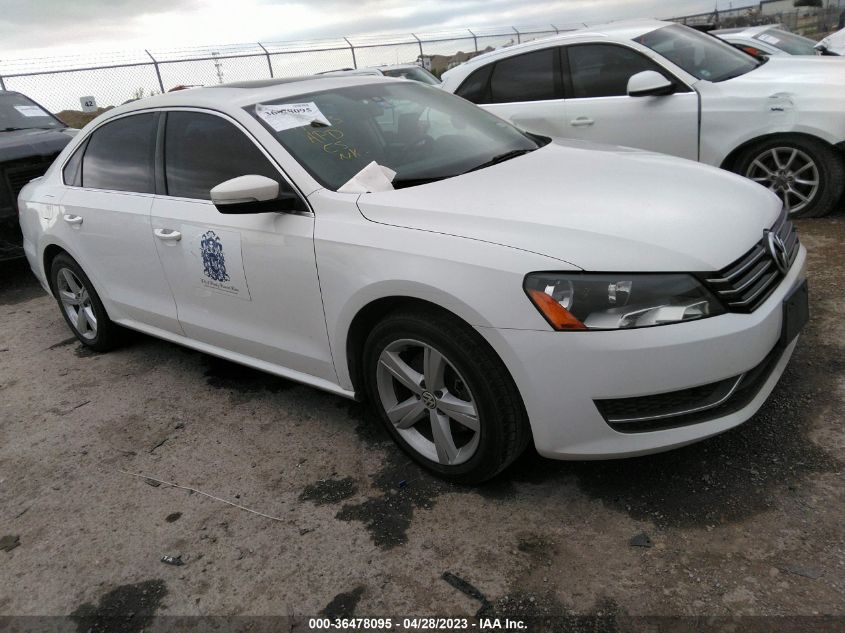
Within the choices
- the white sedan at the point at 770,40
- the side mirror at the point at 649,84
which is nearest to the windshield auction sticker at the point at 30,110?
the side mirror at the point at 649,84

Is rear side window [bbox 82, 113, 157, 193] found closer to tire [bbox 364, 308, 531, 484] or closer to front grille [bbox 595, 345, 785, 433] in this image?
tire [bbox 364, 308, 531, 484]

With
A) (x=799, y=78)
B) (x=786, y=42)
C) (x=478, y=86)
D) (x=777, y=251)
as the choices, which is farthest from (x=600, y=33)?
(x=786, y=42)

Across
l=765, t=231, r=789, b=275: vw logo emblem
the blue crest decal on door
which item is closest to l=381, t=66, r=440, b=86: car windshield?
the blue crest decal on door

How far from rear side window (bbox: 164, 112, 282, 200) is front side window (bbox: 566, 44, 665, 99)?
3.60 metres

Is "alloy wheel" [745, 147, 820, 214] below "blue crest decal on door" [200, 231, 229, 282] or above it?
below

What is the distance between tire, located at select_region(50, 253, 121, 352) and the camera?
4375 mm

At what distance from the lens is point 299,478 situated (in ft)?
9.71

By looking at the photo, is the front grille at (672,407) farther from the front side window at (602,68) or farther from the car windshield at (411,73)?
the car windshield at (411,73)

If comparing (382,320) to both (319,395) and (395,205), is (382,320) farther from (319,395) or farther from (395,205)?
(319,395)

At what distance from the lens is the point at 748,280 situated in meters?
2.34

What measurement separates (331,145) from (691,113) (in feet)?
11.5

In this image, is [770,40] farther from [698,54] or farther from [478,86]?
[478,86]

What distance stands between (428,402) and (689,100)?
3.95m

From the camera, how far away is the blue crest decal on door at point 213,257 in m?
3.20
